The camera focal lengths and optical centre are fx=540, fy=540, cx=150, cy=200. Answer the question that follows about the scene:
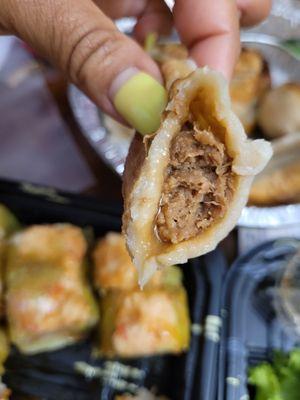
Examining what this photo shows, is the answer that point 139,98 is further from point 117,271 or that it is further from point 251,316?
point 251,316

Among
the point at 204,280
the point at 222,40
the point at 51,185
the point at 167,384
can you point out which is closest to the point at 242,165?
the point at 222,40

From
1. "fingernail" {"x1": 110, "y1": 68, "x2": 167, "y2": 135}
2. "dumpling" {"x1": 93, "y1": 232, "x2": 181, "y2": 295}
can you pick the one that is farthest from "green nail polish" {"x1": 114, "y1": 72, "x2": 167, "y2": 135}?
"dumpling" {"x1": 93, "y1": 232, "x2": 181, "y2": 295}

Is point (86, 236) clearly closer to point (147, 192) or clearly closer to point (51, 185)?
point (51, 185)

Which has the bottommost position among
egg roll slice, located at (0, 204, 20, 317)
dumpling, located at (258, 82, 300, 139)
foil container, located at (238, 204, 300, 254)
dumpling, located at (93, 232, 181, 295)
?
dumpling, located at (93, 232, 181, 295)

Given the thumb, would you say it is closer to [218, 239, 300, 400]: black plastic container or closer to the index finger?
the index finger

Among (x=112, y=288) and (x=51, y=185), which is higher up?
(x=51, y=185)

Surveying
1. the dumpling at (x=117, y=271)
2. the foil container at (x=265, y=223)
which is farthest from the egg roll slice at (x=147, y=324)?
the foil container at (x=265, y=223)
